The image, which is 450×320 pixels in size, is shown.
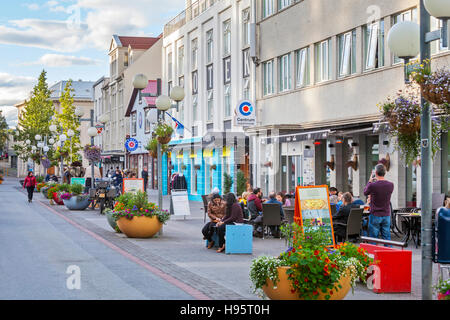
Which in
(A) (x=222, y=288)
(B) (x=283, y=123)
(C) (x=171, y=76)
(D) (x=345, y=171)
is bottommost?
(A) (x=222, y=288)

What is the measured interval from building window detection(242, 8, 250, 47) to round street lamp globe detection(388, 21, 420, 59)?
2584 cm

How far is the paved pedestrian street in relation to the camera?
32.1 ft

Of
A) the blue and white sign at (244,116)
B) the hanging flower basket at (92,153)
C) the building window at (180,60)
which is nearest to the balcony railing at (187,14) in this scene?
the building window at (180,60)

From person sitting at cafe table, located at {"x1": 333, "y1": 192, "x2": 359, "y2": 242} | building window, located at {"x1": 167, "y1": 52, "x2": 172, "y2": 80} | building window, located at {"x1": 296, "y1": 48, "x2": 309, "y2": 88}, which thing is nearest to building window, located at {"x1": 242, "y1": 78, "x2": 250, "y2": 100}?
building window, located at {"x1": 296, "y1": 48, "x2": 309, "y2": 88}

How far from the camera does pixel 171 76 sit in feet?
159

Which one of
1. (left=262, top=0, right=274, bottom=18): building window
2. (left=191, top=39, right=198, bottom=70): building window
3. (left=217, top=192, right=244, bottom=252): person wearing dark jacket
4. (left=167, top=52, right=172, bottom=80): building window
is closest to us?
(left=217, top=192, right=244, bottom=252): person wearing dark jacket

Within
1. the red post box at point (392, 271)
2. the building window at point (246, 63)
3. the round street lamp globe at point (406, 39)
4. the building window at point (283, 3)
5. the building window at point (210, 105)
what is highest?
the building window at point (283, 3)

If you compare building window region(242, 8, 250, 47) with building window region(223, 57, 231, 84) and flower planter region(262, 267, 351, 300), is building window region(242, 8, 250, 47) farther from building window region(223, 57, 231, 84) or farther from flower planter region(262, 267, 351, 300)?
flower planter region(262, 267, 351, 300)

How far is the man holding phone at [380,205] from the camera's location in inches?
558

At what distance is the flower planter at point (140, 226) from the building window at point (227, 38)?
20.7 meters

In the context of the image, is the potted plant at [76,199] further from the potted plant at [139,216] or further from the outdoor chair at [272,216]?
the outdoor chair at [272,216]

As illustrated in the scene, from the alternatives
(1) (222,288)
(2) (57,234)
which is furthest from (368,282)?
(2) (57,234)
